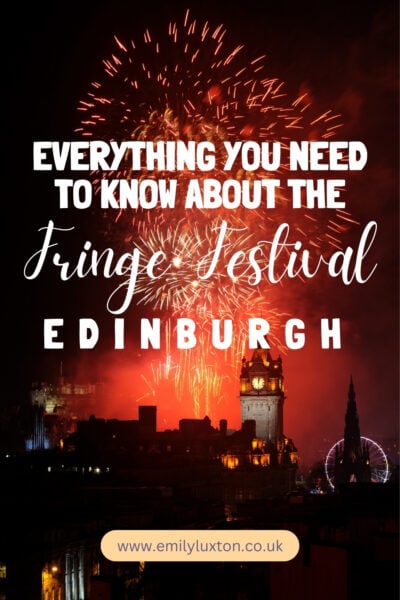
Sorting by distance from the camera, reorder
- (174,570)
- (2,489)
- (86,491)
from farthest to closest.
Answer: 1. (86,491)
2. (2,489)
3. (174,570)

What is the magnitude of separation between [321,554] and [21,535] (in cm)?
4711

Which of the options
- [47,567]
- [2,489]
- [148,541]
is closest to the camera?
[148,541]

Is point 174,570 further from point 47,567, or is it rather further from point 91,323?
point 47,567

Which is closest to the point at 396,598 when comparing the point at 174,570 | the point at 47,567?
the point at 174,570

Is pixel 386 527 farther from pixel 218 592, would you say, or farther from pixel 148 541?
pixel 148 541

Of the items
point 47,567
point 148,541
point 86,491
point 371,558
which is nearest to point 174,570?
point 371,558

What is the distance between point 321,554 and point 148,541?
12703 mm

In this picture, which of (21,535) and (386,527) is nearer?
(386,527)

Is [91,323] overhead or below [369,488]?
overhead

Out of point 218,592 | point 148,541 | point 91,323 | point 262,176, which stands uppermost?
point 262,176

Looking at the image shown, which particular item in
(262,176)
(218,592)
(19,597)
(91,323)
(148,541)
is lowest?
(19,597)

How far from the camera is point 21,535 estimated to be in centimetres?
9581

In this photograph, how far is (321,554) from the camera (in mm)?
55312

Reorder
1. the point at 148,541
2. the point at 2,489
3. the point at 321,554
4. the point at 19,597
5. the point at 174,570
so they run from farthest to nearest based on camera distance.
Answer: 1. the point at 2,489
2. the point at 19,597
3. the point at 174,570
4. the point at 321,554
5. the point at 148,541
